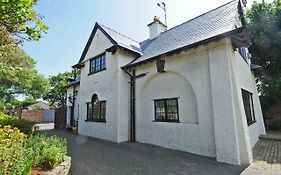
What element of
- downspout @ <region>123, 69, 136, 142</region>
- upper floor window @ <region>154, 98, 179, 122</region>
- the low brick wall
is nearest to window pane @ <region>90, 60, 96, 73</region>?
downspout @ <region>123, 69, 136, 142</region>

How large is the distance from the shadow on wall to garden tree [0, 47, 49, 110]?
1402 centimetres

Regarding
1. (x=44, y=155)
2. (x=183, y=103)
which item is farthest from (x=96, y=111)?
(x=44, y=155)

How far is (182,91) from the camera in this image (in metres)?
7.66

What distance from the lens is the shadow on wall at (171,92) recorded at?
287 inches

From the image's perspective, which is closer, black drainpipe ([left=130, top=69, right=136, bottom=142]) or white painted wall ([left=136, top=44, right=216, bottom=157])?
white painted wall ([left=136, top=44, right=216, bottom=157])

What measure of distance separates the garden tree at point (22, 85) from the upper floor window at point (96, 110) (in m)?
9.66

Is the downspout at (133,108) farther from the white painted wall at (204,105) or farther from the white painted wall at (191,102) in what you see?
the white painted wall at (204,105)

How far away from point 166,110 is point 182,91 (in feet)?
4.31

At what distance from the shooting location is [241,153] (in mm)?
5625

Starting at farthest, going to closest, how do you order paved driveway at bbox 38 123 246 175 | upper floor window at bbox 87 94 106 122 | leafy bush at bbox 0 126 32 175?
upper floor window at bbox 87 94 106 122, paved driveway at bbox 38 123 246 175, leafy bush at bbox 0 126 32 175

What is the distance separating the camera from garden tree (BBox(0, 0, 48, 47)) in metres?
2.91

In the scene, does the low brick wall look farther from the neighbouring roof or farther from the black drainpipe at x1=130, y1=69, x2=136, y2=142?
the black drainpipe at x1=130, y1=69, x2=136, y2=142

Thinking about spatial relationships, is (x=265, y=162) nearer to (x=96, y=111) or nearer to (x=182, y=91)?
(x=182, y=91)

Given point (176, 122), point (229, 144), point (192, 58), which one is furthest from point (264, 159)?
point (192, 58)
